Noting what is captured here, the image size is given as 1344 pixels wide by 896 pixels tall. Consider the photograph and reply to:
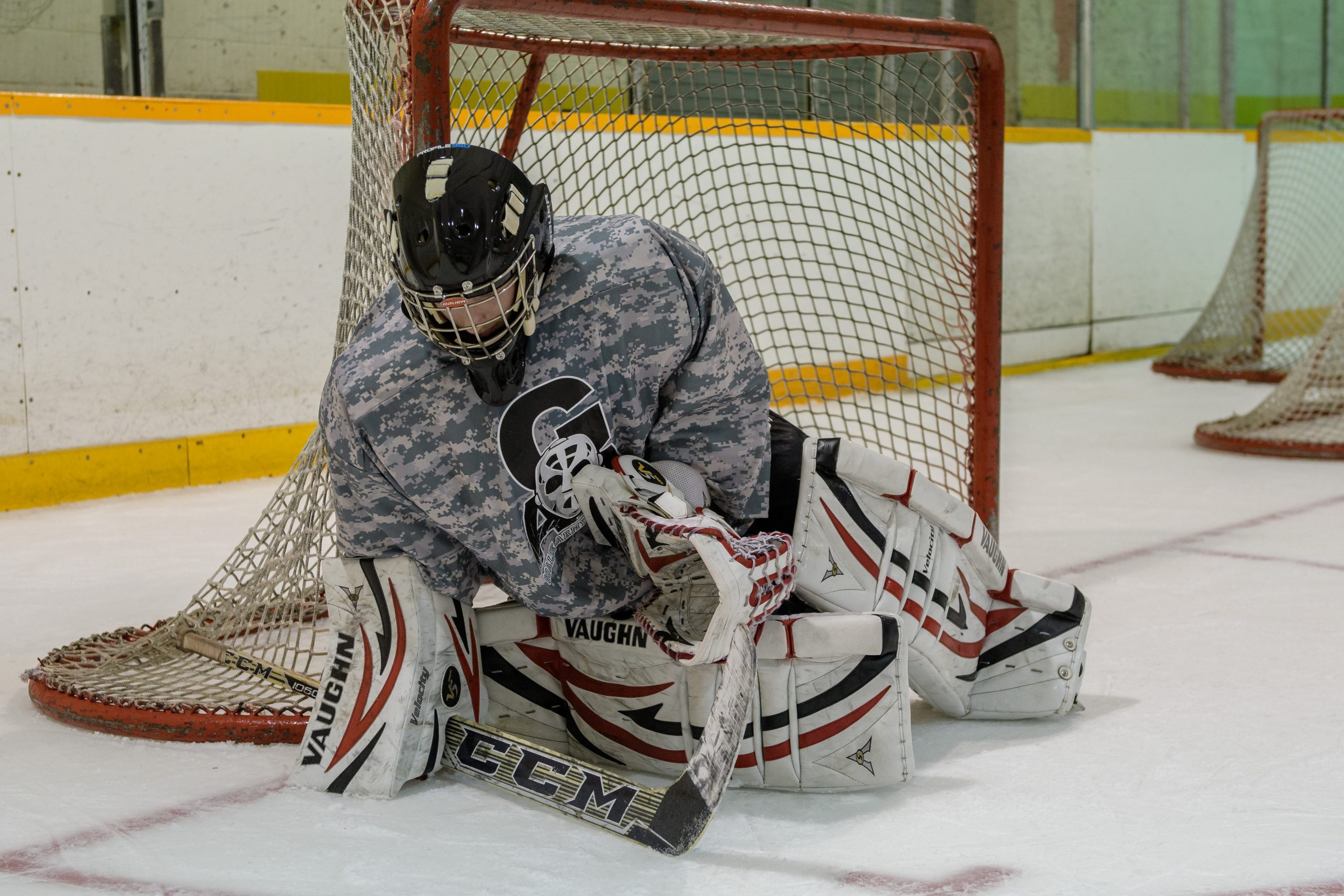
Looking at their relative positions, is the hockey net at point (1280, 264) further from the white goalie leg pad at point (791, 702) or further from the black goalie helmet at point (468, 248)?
the black goalie helmet at point (468, 248)

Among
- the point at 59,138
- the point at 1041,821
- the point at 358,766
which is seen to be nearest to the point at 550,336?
the point at 358,766

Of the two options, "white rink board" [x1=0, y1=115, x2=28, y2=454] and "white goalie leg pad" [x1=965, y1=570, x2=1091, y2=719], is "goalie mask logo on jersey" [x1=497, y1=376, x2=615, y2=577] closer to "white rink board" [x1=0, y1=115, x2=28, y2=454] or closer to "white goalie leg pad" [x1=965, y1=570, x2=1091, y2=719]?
"white goalie leg pad" [x1=965, y1=570, x2=1091, y2=719]

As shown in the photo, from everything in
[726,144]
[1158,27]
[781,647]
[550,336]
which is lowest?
[781,647]

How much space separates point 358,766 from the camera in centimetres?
167

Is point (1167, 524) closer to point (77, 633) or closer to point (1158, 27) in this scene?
point (77, 633)

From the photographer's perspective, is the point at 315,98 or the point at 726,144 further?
the point at 315,98

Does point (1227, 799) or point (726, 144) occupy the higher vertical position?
point (726, 144)

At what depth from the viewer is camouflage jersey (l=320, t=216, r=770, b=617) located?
5.24 feet

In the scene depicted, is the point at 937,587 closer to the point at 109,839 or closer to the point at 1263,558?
the point at 109,839

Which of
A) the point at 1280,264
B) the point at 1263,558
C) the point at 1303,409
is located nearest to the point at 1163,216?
the point at 1280,264

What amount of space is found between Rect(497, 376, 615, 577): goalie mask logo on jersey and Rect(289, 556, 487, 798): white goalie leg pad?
17cm

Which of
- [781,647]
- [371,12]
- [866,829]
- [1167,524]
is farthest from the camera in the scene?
[1167,524]

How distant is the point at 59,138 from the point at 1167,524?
2813 mm

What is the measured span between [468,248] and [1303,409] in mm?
3668
